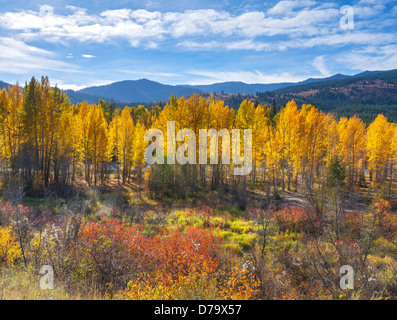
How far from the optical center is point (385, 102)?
180m

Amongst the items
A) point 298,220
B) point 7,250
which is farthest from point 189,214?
point 7,250

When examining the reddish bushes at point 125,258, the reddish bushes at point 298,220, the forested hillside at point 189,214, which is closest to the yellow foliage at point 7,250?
the forested hillside at point 189,214

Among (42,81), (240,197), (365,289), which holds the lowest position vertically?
(240,197)

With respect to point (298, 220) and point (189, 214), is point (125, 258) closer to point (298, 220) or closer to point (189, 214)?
point (189, 214)

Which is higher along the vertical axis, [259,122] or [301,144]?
[259,122]

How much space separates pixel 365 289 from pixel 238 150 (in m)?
21.8

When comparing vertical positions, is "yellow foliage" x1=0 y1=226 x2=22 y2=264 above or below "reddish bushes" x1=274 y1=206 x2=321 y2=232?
above

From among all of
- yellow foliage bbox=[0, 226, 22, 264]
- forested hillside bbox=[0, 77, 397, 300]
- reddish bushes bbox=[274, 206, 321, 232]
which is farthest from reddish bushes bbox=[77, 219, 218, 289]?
reddish bushes bbox=[274, 206, 321, 232]

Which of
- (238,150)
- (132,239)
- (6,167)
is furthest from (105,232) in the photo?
(6,167)

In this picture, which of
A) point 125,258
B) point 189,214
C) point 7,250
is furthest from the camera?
point 189,214

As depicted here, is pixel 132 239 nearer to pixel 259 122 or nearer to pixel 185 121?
pixel 185 121

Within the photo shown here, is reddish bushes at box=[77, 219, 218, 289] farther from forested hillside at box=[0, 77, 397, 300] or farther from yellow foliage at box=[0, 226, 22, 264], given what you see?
yellow foliage at box=[0, 226, 22, 264]

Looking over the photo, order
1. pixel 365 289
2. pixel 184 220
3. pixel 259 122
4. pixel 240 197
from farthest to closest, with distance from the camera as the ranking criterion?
pixel 259 122, pixel 240 197, pixel 184 220, pixel 365 289
